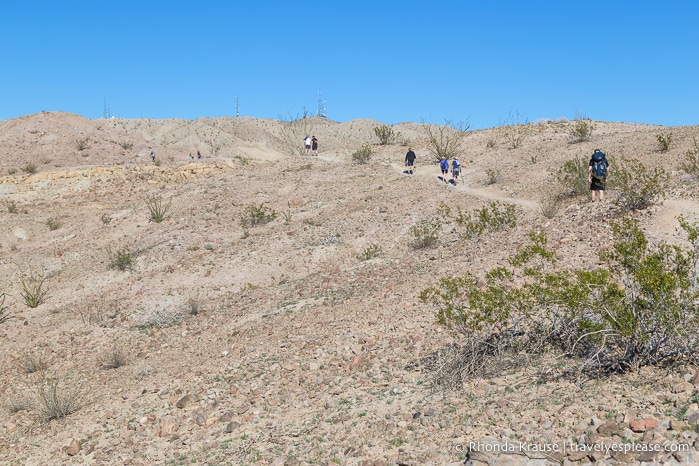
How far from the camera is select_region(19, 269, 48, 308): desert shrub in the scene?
1337 cm

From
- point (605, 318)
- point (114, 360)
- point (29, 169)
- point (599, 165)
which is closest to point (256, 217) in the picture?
point (114, 360)

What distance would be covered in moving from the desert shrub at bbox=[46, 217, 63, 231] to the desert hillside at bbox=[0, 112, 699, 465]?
0.61 ft

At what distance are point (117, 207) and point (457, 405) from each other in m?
20.6

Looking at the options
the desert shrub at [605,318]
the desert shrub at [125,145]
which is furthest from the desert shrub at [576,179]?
the desert shrub at [125,145]

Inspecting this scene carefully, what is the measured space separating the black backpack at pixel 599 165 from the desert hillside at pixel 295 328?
1342mm

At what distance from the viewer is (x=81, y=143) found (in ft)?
118

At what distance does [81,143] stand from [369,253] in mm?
28716

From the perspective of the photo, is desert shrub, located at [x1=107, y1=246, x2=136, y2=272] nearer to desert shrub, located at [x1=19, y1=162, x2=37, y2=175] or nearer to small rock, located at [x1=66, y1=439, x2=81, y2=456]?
small rock, located at [x1=66, y1=439, x2=81, y2=456]

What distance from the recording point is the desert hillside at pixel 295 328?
195 inches

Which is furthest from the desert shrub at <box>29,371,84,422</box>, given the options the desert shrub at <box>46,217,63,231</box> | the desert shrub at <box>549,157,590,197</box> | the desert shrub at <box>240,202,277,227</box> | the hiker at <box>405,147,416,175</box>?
the hiker at <box>405,147,416,175</box>

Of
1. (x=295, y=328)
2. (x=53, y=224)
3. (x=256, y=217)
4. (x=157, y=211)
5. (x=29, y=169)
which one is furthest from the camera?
(x=29, y=169)

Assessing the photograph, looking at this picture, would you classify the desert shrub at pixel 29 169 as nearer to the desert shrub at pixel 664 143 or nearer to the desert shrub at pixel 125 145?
the desert shrub at pixel 125 145

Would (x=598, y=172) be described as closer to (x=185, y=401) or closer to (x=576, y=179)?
(x=576, y=179)

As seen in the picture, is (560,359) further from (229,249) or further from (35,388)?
(229,249)
